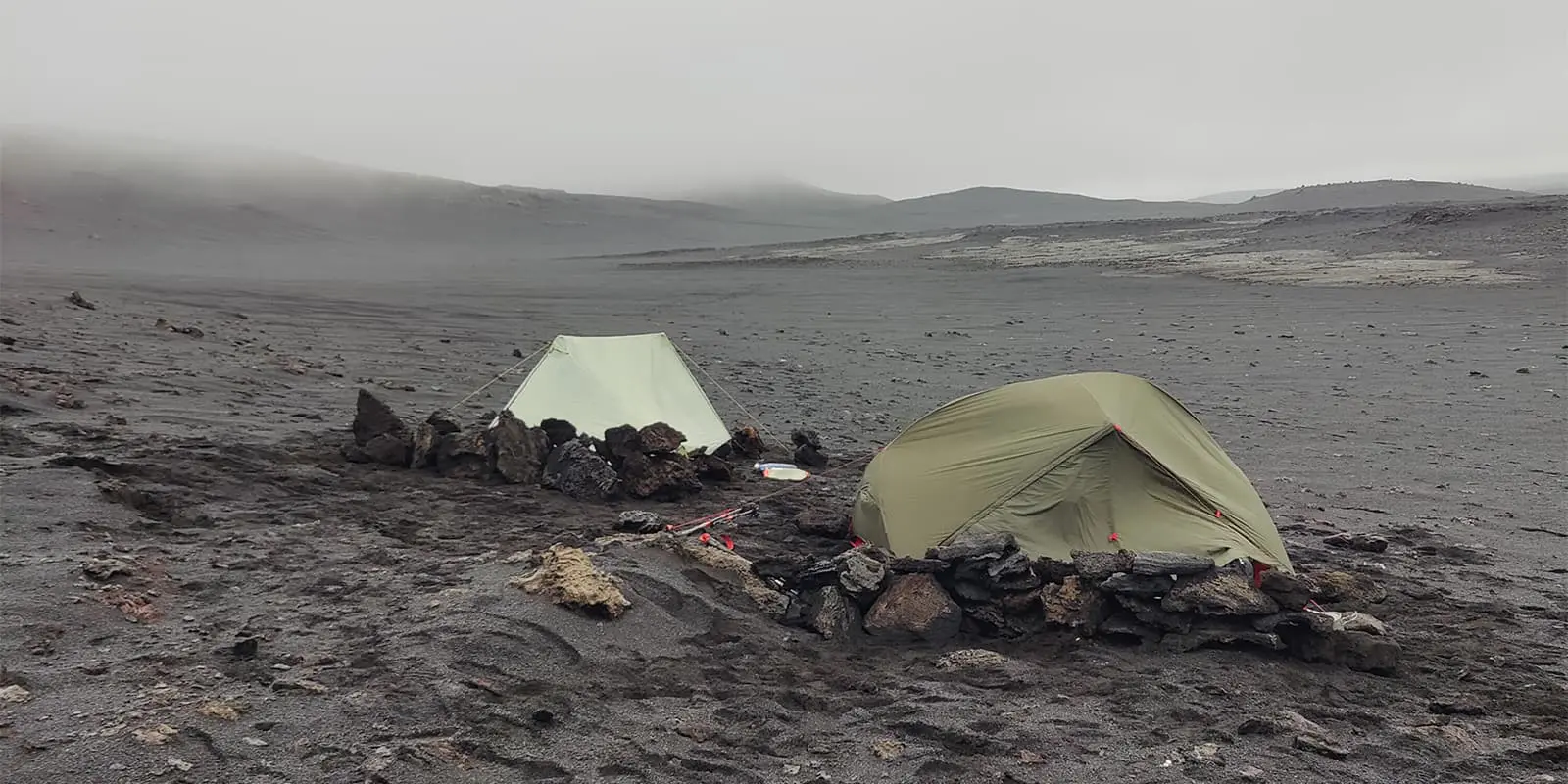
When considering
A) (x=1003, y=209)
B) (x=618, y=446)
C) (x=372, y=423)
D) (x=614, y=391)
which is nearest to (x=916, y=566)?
(x=618, y=446)

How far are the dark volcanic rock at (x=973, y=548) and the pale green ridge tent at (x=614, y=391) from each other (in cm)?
496

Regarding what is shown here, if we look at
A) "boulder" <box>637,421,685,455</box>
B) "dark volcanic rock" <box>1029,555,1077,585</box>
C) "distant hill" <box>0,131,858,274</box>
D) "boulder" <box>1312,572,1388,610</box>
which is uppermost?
"distant hill" <box>0,131,858,274</box>

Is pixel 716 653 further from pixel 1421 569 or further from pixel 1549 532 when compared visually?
pixel 1549 532

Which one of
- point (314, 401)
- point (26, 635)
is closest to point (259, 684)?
point (26, 635)

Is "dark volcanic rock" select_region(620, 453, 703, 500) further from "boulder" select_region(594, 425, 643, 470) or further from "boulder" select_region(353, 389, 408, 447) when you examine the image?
"boulder" select_region(353, 389, 408, 447)

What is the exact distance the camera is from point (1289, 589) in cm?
528

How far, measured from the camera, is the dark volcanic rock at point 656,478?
27.3 ft

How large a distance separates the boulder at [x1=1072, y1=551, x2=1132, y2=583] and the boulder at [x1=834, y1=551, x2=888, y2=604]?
119 cm

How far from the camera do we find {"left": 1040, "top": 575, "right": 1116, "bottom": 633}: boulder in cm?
529

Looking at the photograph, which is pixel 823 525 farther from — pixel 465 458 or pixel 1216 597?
pixel 465 458

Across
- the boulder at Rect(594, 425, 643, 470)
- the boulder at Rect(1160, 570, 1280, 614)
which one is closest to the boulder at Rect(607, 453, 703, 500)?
the boulder at Rect(594, 425, 643, 470)

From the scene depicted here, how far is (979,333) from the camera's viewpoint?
20781 mm

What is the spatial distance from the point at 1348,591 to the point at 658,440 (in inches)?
223

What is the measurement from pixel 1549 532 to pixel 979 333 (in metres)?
13.8
